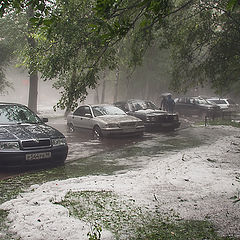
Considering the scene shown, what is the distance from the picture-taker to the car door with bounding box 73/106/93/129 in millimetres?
13891

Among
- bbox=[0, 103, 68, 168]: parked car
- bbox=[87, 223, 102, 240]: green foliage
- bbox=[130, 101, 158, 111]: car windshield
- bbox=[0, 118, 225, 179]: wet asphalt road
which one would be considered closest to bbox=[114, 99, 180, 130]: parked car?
bbox=[130, 101, 158, 111]: car windshield

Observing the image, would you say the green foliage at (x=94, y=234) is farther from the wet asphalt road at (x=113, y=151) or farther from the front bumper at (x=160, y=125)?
the front bumper at (x=160, y=125)

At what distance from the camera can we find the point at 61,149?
313 inches

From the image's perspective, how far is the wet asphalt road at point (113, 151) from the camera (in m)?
8.00

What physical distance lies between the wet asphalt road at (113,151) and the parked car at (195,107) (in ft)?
38.4

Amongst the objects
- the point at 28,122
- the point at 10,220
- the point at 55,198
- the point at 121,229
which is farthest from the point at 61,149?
the point at 121,229

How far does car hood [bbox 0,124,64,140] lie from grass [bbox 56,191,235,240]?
2.65 m

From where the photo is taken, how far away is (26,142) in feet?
23.8

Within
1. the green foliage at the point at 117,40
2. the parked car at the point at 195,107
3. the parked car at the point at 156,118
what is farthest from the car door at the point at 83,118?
the parked car at the point at 195,107

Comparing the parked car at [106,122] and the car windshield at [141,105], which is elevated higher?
the car windshield at [141,105]

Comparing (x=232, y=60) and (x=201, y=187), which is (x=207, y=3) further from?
(x=201, y=187)

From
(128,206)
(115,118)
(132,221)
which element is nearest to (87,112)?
(115,118)

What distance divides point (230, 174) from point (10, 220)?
14.1 feet

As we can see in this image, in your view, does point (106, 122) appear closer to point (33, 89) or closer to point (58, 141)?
point (58, 141)
